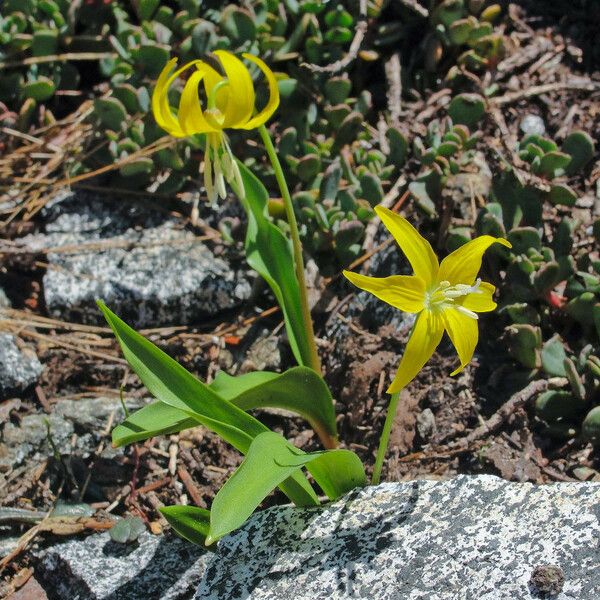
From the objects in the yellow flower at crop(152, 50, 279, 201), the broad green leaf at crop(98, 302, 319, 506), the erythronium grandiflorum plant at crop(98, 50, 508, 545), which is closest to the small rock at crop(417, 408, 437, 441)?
the erythronium grandiflorum plant at crop(98, 50, 508, 545)

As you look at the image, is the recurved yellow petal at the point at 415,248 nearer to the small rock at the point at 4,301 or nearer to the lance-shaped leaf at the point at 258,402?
the lance-shaped leaf at the point at 258,402

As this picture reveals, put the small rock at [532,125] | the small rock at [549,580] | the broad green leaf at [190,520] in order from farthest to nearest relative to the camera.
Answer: the small rock at [532,125]
the broad green leaf at [190,520]
the small rock at [549,580]

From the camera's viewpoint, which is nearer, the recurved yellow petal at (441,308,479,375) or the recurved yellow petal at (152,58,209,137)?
the recurved yellow petal at (441,308,479,375)

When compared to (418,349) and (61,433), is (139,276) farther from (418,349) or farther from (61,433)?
(418,349)

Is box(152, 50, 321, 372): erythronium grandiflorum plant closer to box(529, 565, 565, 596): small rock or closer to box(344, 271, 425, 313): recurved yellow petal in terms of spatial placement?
box(344, 271, 425, 313): recurved yellow petal

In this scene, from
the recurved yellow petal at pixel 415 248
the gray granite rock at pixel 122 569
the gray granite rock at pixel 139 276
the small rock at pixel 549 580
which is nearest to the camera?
the small rock at pixel 549 580

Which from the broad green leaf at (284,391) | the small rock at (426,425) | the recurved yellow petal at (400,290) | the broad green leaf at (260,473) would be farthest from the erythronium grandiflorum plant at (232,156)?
the recurved yellow petal at (400,290)

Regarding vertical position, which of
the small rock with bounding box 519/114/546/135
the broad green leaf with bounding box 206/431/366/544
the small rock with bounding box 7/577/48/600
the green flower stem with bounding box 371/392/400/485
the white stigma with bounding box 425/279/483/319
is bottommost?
the small rock with bounding box 7/577/48/600
